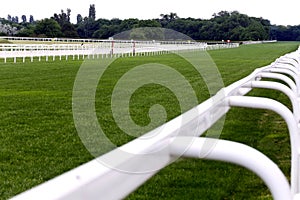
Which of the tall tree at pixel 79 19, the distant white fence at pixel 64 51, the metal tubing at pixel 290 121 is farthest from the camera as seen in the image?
the tall tree at pixel 79 19

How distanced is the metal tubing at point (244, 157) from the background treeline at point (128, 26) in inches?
2656

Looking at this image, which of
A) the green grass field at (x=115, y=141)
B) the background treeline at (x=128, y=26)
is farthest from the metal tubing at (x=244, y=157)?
the background treeline at (x=128, y=26)

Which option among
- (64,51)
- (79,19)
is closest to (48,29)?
(79,19)

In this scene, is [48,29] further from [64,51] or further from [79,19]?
[64,51]

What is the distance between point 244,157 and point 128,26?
222ft

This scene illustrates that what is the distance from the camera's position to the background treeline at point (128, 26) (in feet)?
244

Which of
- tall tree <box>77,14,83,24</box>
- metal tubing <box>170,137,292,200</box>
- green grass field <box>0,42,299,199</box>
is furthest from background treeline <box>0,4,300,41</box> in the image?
metal tubing <box>170,137,292,200</box>

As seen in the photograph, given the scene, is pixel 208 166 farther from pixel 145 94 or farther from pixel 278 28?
pixel 278 28

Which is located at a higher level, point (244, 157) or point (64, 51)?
point (244, 157)

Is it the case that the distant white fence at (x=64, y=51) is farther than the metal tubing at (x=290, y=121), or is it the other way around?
the distant white fence at (x=64, y=51)

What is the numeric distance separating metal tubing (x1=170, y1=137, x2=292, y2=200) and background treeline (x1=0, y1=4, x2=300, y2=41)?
2656 inches

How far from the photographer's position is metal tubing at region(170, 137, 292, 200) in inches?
78.0

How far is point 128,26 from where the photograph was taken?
227 ft

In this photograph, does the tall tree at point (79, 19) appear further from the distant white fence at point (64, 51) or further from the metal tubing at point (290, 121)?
the metal tubing at point (290, 121)
